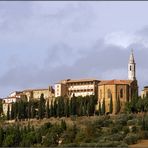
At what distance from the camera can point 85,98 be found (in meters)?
73.7

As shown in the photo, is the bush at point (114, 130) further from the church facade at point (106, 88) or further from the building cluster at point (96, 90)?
the church facade at point (106, 88)

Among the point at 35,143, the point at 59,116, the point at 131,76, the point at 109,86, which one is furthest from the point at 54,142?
the point at 131,76

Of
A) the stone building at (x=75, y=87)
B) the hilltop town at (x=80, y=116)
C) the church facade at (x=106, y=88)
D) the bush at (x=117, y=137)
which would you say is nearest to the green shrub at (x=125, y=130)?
the hilltop town at (x=80, y=116)

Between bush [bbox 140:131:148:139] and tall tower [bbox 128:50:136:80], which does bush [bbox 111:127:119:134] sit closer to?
bush [bbox 140:131:148:139]

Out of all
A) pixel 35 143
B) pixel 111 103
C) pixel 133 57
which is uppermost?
pixel 133 57

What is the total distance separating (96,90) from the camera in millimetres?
83188

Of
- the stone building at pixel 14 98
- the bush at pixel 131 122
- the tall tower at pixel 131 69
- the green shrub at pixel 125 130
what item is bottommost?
Result: the green shrub at pixel 125 130

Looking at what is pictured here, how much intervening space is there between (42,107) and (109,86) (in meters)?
10.2

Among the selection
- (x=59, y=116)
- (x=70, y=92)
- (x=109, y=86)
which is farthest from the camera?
(x=70, y=92)

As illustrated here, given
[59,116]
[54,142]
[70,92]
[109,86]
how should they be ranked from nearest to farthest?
→ [54,142] → [59,116] → [109,86] → [70,92]

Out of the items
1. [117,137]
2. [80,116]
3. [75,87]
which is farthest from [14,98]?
[117,137]

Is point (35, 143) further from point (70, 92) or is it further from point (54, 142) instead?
point (70, 92)

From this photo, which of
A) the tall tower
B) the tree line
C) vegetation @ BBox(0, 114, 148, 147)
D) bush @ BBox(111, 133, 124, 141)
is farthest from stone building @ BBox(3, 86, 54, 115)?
bush @ BBox(111, 133, 124, 141)

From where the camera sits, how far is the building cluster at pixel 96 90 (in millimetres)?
77562
